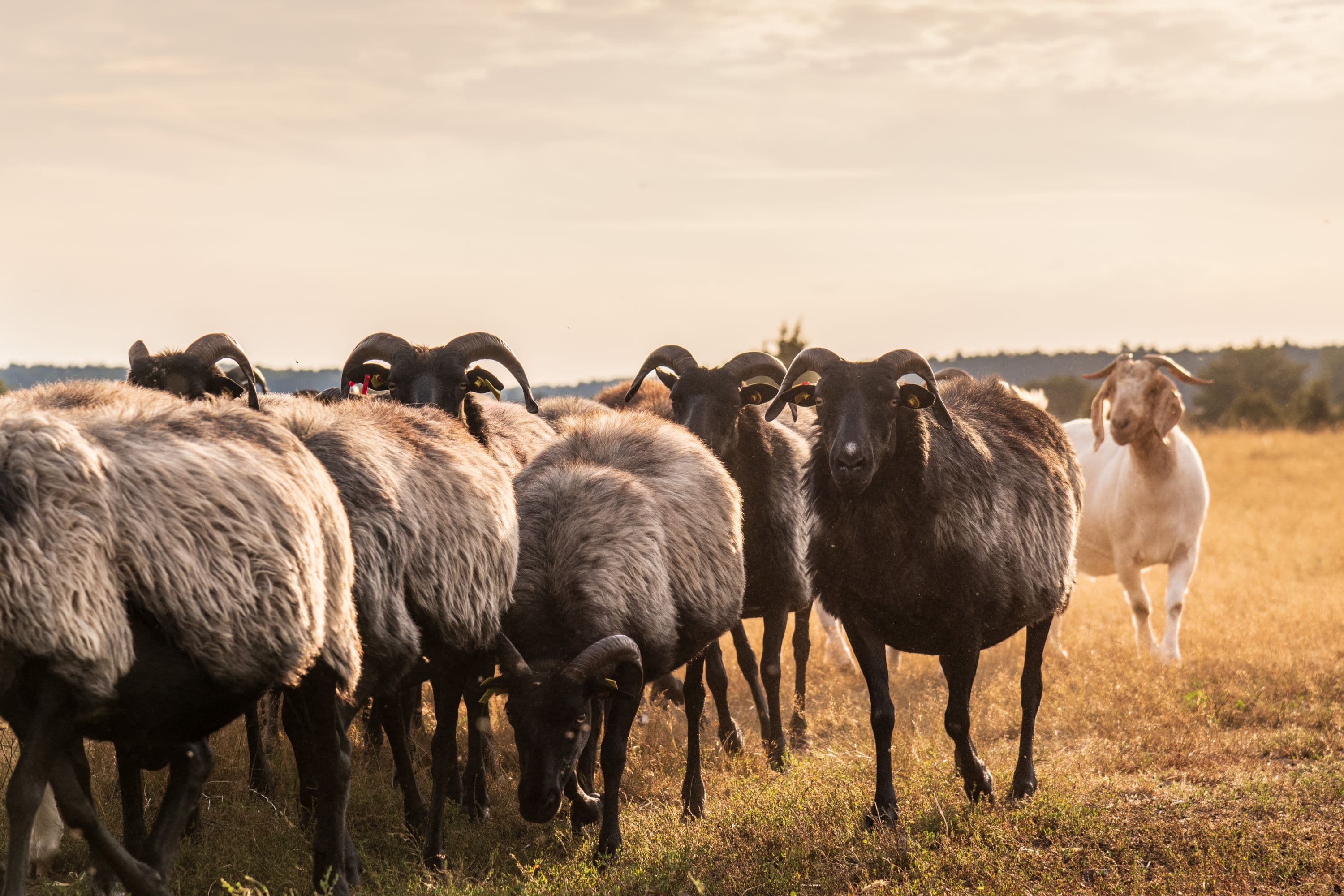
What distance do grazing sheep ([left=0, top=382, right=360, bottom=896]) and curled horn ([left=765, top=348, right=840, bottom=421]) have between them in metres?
3.08

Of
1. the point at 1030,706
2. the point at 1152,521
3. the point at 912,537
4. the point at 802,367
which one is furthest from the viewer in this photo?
the point at 1152,521

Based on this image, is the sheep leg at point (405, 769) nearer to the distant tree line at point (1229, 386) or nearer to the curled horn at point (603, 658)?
the curled horn at point (603, 658)

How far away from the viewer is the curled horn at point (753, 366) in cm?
1018

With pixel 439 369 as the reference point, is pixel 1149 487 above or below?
below

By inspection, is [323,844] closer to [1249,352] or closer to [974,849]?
[974,849]

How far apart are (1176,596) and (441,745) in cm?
820

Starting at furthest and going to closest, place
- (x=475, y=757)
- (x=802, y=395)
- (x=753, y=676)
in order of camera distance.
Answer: (x=753, y=676)
(x=802, y=395)
(x=475, y=757)

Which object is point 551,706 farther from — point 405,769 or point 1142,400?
point 1142,400

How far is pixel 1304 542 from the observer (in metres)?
18.8

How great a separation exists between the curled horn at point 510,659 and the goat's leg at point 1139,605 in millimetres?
7842

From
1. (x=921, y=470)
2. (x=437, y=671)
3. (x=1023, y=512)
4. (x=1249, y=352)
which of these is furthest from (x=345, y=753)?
(x=1249, y=352)

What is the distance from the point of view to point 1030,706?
8.05 m

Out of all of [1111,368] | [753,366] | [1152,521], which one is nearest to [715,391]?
[753,366]

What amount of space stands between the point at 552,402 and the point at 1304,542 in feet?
44.1
